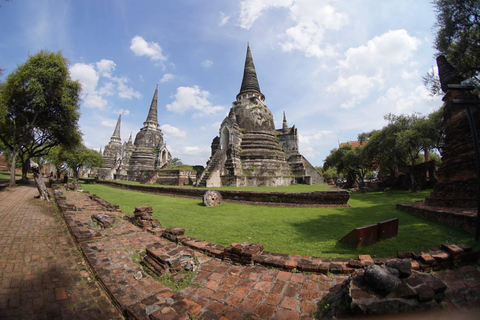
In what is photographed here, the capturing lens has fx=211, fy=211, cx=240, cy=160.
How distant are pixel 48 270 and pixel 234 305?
3.18m

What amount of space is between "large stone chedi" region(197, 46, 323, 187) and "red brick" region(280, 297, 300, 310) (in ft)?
49.0

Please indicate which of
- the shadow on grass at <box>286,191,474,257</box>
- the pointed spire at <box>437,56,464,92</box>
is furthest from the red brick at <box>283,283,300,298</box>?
the pointed spire at <box>437,56,464,92</box>

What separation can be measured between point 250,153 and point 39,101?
17179 mm

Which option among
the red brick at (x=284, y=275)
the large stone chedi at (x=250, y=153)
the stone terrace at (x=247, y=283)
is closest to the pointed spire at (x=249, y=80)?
the large stone chedi at (x=250, y=153)

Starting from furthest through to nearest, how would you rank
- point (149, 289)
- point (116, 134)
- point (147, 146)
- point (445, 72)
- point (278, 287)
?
point (116, 134) < point (147, 146) < point (445, 72) < point (149, 289) < point (278, 287)

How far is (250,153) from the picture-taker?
20.0m

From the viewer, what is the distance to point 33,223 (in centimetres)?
611

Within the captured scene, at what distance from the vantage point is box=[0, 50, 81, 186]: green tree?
15836 mm

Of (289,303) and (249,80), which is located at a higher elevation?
(249,80)

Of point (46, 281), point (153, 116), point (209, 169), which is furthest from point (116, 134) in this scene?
point (46, 281)

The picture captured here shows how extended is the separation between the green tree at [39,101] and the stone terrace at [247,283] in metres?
17.2

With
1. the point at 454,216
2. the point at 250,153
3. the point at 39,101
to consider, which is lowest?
the point at 454,216

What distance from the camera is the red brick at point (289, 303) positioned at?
2414 mm

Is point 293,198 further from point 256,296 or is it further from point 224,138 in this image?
point 224,138
